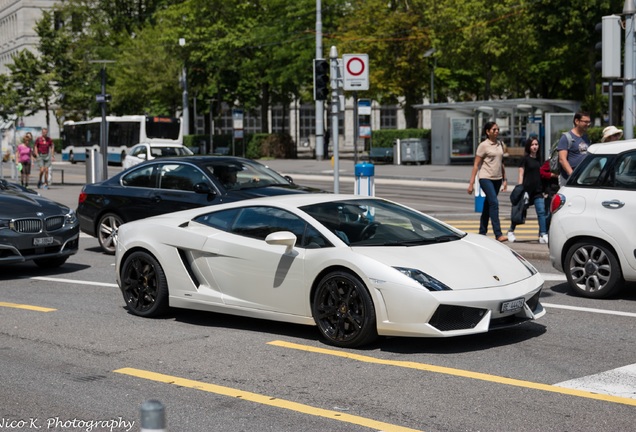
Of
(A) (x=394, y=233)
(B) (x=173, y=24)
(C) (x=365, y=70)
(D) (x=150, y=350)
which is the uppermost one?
(B) (x=173, y=24)

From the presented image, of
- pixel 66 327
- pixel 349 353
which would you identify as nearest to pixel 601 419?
pixel 349 353

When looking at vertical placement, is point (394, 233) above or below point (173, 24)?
below

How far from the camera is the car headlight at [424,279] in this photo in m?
7.63

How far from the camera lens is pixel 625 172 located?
10320 mm

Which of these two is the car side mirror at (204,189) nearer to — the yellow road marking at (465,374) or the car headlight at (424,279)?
the yellow road marking at (465,374)

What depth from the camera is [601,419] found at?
5.85m

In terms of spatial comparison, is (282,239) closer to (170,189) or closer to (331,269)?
(331,269)

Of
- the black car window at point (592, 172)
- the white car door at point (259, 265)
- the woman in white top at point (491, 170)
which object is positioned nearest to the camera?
the white car door at point (259, 265)

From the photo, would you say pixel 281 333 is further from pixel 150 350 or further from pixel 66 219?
pixel 66 219

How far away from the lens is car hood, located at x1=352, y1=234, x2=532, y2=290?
25.5 feet

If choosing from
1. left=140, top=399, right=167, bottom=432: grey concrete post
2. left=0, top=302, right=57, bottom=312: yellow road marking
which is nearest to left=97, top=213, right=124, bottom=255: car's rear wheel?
left=0, top=302, right=57, bottom=312: yellow road marking

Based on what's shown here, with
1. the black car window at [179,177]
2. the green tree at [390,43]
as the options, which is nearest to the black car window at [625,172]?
the black car window at [179,177]

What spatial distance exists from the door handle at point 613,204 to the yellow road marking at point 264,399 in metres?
5.06

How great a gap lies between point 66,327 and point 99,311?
34.5 inches
